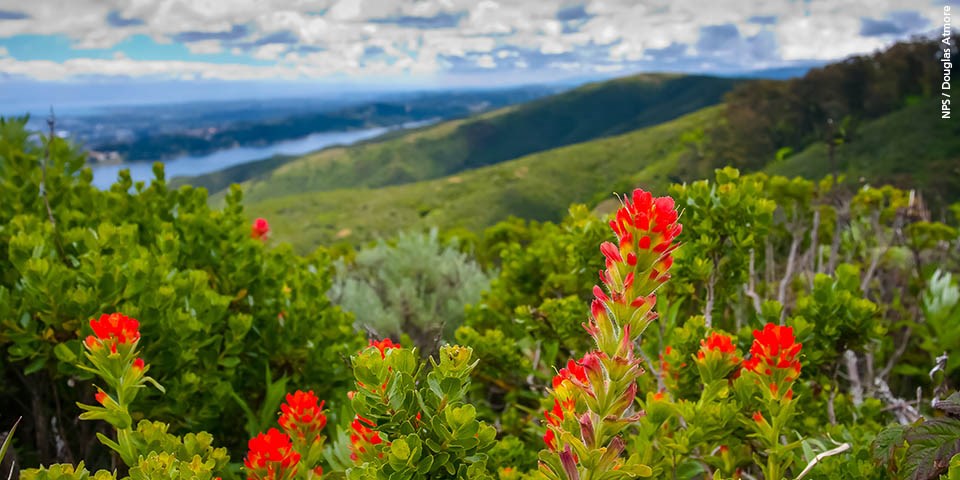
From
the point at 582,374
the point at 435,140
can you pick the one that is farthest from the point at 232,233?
the point at 435,140

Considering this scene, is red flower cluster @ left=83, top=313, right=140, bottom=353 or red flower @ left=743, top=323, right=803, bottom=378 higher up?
red flower cluster @ left=83, top=313, right=140, bottom=353

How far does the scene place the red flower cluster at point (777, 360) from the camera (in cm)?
170

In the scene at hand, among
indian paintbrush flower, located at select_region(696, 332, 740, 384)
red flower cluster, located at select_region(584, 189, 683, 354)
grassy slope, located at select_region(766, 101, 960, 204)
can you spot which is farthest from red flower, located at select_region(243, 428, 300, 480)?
grassy slope, located at select_region(766, 101, 960, 204)

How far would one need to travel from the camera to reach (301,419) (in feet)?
5.93

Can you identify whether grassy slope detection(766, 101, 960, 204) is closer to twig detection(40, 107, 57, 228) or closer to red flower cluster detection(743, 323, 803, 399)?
twig detection(40, 107, 57, 228)

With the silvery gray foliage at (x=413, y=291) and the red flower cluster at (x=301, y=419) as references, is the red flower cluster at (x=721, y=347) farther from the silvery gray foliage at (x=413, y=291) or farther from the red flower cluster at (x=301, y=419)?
the silvery gray foliage at (x=413, y=291)

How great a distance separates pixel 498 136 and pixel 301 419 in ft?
535

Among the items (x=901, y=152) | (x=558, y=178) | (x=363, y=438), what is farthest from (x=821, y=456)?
(x=558, y=178)

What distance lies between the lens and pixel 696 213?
2.56 metres

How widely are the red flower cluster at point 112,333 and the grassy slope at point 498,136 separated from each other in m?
123

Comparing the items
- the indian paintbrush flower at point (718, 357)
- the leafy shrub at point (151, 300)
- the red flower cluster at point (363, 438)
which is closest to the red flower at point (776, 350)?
the indian paintbrush flower at point (718, 357)

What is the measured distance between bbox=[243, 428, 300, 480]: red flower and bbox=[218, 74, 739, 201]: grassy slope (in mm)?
123104

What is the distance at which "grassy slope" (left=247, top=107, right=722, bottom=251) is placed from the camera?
60.9m

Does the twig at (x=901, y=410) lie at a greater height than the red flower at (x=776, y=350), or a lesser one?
lesser
